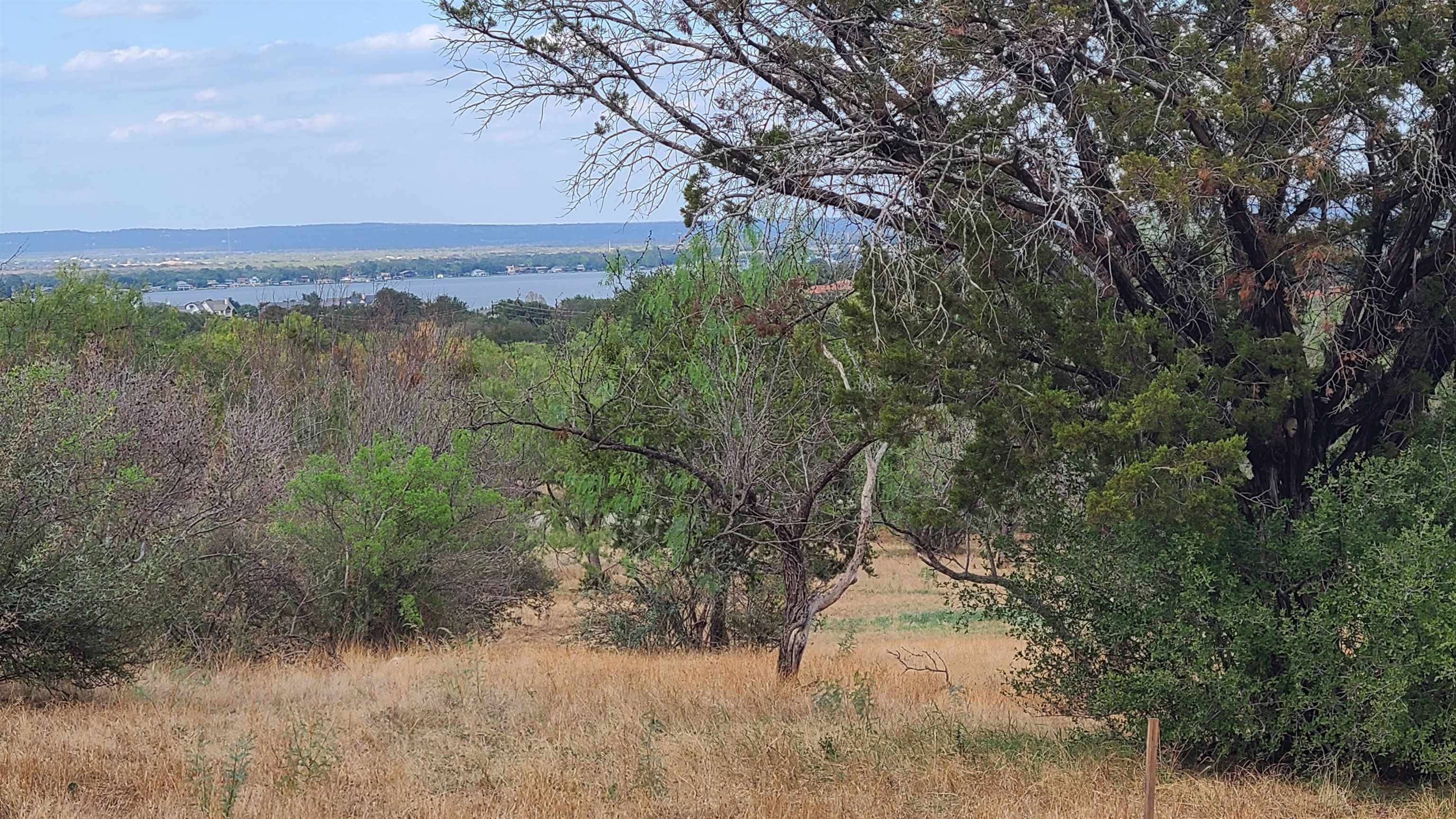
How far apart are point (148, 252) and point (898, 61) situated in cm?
13538

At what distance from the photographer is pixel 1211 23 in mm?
7797

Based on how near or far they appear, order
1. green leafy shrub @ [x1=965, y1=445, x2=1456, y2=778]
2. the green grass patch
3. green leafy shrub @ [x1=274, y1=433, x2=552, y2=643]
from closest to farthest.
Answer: green leafy shrub @ [x1=965, y1=445, x2=1456, y2=778]
green leafy shrub @ [x1=274, y1=433, x2=552, y2=643]
the green grass patch

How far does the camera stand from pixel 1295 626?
7.01 metres

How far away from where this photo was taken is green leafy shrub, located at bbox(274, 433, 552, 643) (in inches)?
599

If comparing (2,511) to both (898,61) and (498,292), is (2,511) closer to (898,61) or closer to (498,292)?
(898,61)

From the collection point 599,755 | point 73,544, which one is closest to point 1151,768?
point 599,755

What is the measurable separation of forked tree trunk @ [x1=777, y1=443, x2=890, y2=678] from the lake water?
4.66m

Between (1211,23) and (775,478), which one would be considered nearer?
(1211,23)

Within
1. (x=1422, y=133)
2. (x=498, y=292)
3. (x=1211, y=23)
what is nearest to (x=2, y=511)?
(x=1211, y=23)

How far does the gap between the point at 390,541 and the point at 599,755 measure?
342 inches

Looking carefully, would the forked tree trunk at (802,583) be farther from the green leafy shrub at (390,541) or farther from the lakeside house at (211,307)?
the lakeside house at (211,307)

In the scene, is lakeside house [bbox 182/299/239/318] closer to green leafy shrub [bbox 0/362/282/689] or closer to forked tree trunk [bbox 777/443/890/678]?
green leafy shrub [bbox 0/362/282/689]

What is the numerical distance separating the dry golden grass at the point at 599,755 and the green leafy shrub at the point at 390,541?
4064mm

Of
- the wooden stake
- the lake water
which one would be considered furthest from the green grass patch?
the wooden stake
